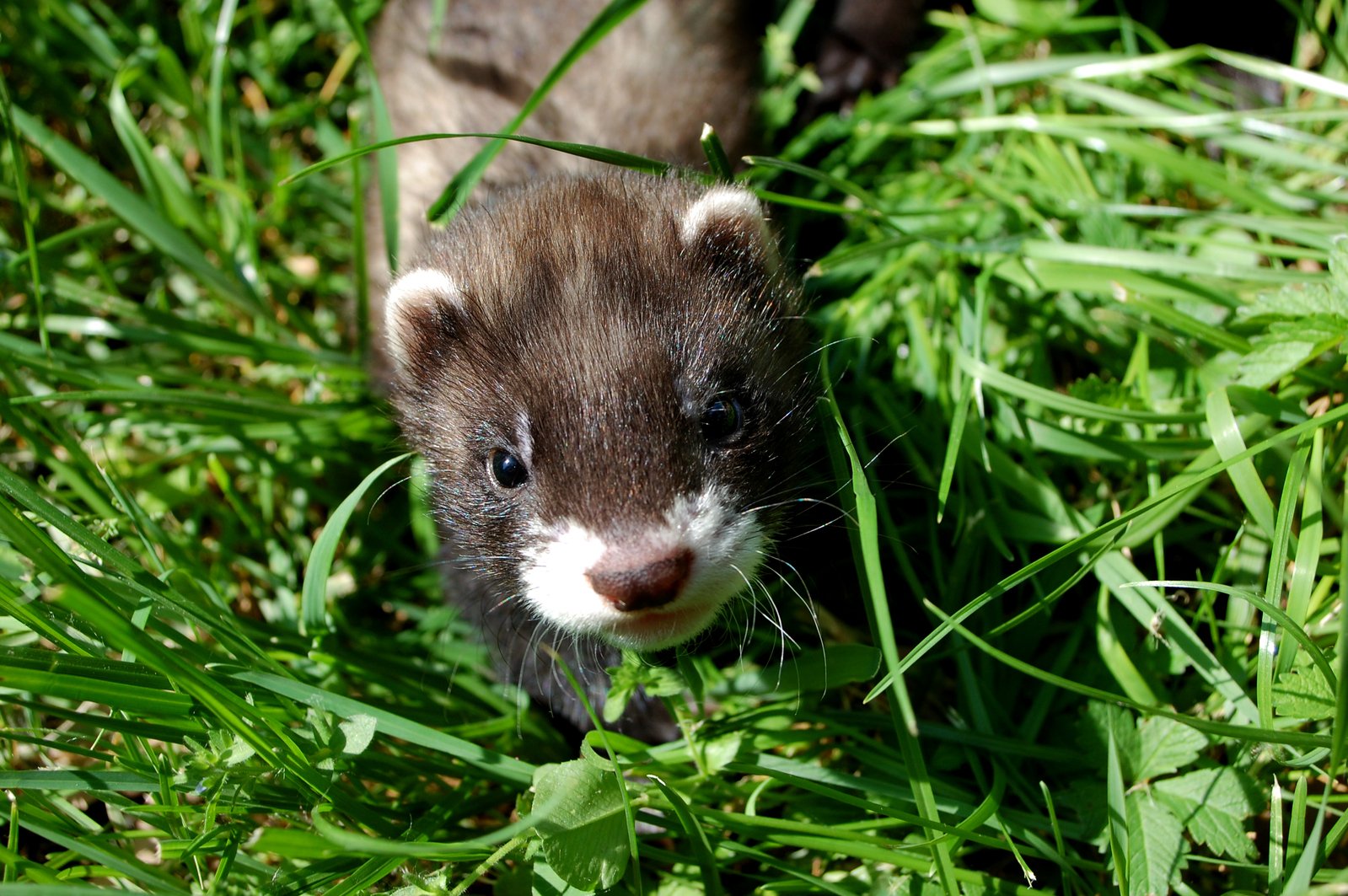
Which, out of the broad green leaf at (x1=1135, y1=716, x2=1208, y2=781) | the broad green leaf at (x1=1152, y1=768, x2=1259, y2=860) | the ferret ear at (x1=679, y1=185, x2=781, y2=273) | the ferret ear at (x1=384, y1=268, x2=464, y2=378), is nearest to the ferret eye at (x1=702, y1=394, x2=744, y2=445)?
the ferret ear at (x1=679, y1=185, x2=781, y2=273)

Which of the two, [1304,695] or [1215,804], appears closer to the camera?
[1304,695]

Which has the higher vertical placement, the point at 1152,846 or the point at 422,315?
the point at 422,315

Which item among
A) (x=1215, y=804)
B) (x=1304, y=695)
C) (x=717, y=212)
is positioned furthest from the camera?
(x=717, y=212)

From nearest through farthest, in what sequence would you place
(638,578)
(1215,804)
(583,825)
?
(638,578) → (583,825) → (1215,804)

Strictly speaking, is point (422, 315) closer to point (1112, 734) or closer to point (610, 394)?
point (610, 394)

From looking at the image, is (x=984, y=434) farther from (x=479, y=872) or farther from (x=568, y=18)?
(x=568, y=18)

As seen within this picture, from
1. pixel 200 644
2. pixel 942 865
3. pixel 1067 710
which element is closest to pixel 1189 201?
pixel 1067 710

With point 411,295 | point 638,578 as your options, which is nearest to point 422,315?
point 411,295
